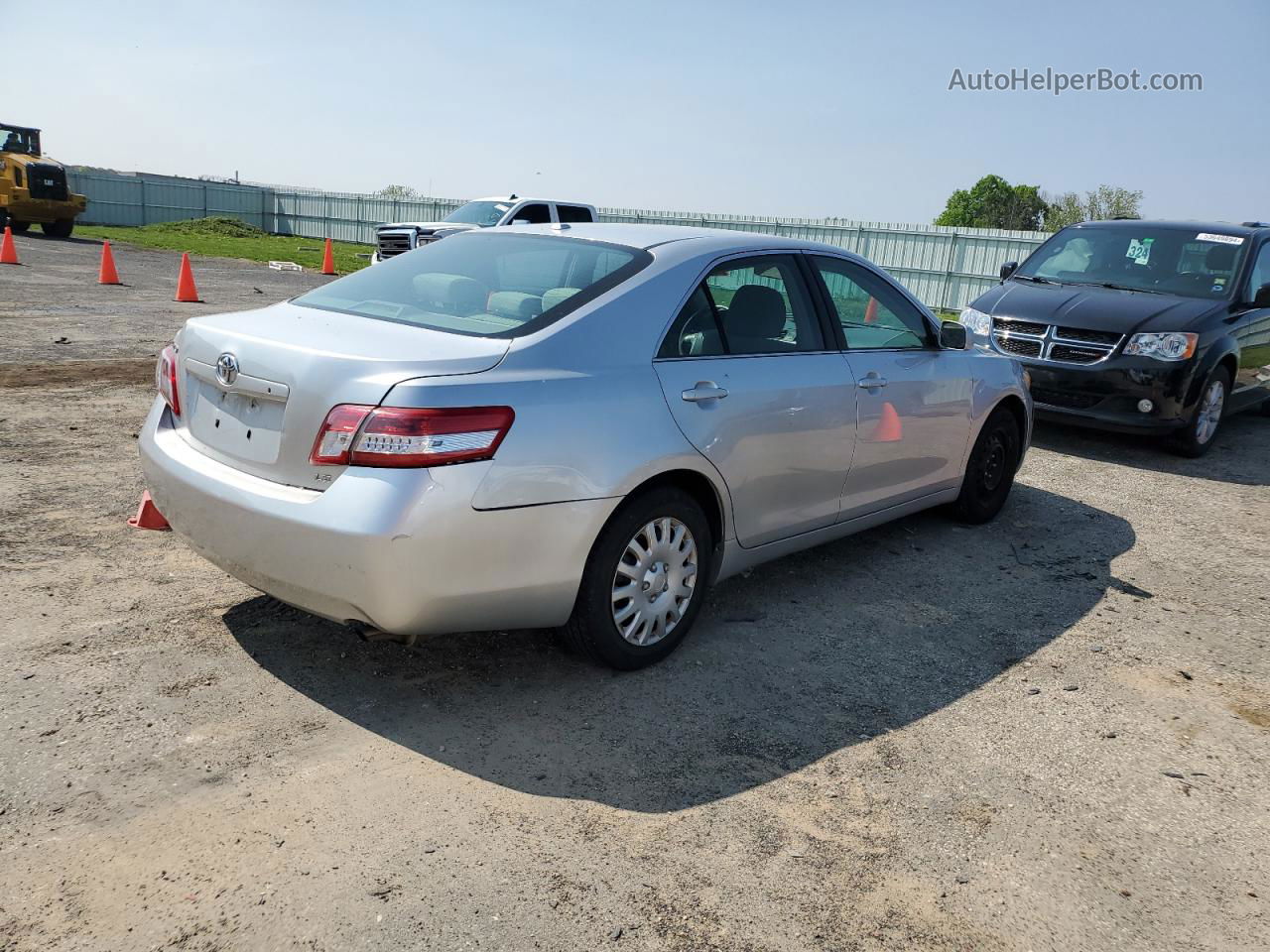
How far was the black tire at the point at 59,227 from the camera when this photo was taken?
28.5 m

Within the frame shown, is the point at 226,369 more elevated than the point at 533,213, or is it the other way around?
the point at 533,213

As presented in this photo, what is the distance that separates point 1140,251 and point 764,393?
6821mm

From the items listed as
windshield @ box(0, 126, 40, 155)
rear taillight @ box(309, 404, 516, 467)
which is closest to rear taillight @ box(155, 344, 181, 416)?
rear taillight @ box(309, 404, 516, 467)

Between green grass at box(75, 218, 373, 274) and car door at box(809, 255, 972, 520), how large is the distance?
848 inches

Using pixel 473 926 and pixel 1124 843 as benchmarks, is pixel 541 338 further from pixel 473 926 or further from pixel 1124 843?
pixel 1124 843

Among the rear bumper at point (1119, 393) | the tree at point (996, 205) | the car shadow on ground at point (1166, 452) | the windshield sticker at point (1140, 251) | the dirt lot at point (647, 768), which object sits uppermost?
the tree at point (996, 205)

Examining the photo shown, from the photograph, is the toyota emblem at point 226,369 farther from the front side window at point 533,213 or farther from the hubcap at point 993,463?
the front side window at point 533,213

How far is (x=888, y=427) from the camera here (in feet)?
17.0

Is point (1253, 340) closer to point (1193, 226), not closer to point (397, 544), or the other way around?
point (1193, 226)

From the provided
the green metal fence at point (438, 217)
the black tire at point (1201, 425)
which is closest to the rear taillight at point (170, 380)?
the black tire at point (1201, 425)

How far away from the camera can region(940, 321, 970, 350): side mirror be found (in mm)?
5672

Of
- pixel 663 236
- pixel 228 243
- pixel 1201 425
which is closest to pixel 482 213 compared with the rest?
pixel 228 243

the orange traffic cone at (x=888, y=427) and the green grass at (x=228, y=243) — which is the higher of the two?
the orange traffic cone at (x=888, y=427)

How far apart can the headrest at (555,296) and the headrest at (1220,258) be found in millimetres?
7682
